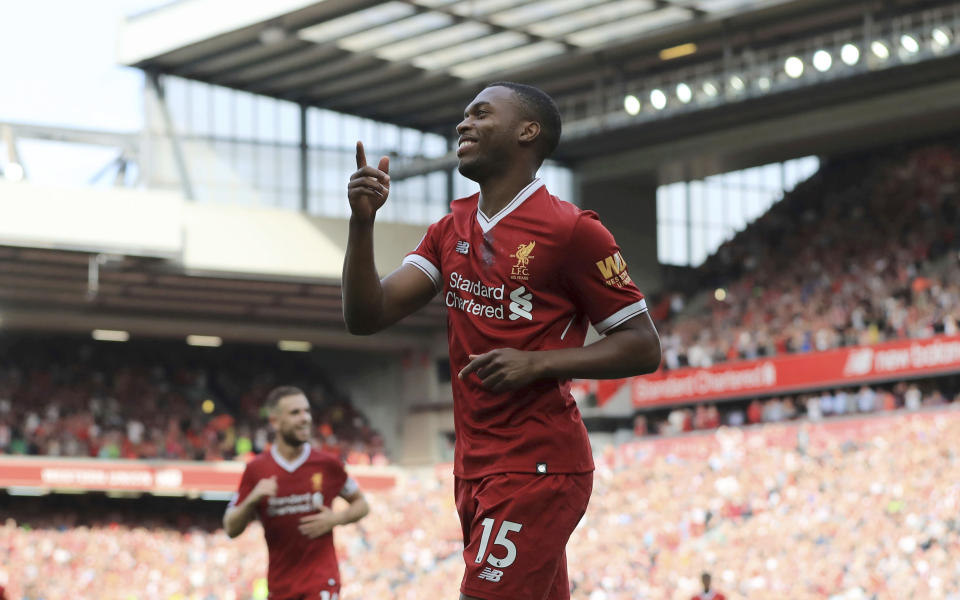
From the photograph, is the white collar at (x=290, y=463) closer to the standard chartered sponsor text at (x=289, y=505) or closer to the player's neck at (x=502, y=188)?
the standard chartered sponsor text at (x=289, y=505)

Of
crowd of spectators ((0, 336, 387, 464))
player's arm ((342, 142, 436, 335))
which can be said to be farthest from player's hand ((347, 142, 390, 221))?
crowd of spectators ((0, 336, 387, 464))

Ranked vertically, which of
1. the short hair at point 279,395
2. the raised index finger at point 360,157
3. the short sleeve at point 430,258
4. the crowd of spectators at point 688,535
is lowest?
the crowd of spectators at point 688,535

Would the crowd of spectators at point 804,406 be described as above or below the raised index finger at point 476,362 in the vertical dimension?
above

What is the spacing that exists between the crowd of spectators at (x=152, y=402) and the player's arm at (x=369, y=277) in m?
29.5

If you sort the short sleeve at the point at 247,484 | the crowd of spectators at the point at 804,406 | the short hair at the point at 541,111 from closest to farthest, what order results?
the short hair at the point at 541,111 < the short sleeve at the point at 247,484 < the crowd of spectators at the point at 804,406

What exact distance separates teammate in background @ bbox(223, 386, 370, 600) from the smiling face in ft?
15.7

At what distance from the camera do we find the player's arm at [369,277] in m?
4.34

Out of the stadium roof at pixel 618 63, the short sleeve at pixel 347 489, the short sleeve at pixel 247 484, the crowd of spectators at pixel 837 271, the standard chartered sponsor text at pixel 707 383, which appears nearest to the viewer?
the short sleeve at pixel 247 484

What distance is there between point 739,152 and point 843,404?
816cm

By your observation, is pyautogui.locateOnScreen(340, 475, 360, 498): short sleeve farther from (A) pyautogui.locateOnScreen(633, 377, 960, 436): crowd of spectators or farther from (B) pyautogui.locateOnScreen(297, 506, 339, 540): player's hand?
(A) pyautogui.locateOnScreen(633, 377, 960, 436): crowd of spectators

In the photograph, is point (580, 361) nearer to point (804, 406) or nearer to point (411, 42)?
point (804, 406)

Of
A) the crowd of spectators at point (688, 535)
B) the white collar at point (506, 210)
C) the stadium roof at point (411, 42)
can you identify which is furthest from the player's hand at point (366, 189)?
the stadium roof at point (411, 42)

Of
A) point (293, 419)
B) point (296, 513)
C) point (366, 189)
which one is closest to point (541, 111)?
point (366, 189)

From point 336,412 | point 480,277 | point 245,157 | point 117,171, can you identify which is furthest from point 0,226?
point 480,277
